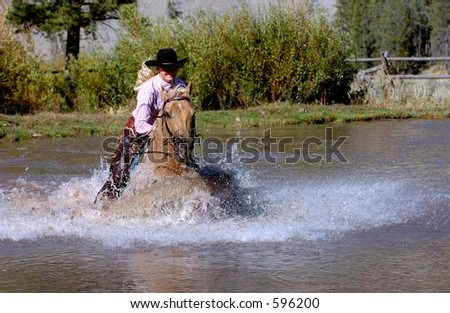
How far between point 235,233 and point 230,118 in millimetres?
14361

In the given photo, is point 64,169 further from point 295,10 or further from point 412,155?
point 295,10

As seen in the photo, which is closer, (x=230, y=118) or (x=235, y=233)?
(x=235, y=233)

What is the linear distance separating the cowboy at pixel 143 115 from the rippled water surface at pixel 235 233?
14.4 inches

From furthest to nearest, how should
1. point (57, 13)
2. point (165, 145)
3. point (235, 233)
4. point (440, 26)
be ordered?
1. point (440, 26)
2. point (57, 13)
3. point (165, 145)
4. point (235, 233)

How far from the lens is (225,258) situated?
8.42 metres

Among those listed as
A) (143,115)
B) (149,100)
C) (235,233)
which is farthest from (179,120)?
(235,233)

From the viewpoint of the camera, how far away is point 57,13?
1480 inches

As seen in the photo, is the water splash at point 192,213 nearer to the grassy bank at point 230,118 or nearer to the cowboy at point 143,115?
the cowboy at point 143,115

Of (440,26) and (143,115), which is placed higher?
(440,26)

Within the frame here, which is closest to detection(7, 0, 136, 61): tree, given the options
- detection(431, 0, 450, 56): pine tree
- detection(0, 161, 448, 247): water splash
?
detection(0, 161, 448, 247): water splash

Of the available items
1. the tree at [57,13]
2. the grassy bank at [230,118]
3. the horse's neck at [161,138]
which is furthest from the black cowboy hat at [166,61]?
the tree at [57,13]

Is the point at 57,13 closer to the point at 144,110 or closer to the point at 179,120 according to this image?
the point at 144,110

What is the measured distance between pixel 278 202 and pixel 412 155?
5.78 meters

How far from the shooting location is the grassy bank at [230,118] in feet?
69.8
